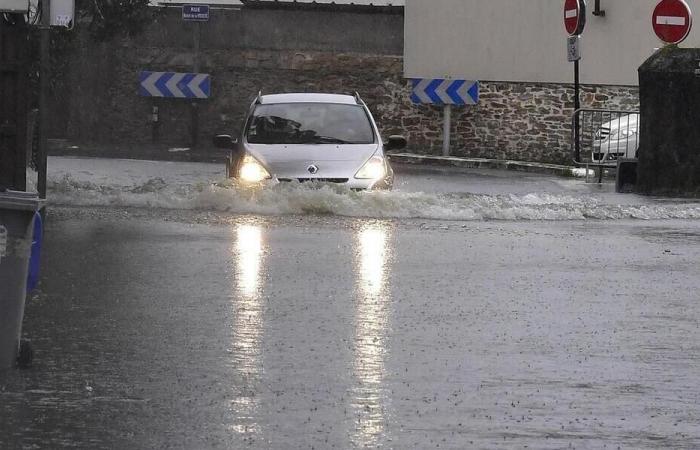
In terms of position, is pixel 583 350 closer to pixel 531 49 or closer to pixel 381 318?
pixel 381 318

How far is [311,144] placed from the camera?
2081 cm

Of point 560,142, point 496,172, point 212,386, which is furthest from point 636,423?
point 560,142

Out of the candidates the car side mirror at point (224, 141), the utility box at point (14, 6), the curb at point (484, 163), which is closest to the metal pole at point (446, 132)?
the curb at point (484, 163)

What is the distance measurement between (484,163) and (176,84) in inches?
280

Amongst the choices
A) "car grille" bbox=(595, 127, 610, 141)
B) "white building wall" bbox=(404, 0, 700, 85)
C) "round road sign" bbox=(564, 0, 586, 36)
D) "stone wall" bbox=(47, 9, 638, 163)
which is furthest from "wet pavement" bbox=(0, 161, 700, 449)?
"stone wall" bbox=(47, 9, 638, 163)

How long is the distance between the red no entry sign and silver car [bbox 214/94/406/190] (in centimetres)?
520

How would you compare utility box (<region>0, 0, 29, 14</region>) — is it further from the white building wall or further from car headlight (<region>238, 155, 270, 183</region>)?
the white building wall

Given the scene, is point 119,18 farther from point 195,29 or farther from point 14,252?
point 14,252

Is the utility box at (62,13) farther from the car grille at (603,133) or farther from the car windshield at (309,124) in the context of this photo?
the car grille at (603,133)

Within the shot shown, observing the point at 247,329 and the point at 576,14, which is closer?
the point at 247,329

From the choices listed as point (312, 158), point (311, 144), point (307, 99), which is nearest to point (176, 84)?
point (307, 99)

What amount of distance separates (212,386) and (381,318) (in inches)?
108

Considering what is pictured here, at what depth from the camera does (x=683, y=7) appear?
2500 cm

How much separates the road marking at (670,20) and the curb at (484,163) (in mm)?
6368
